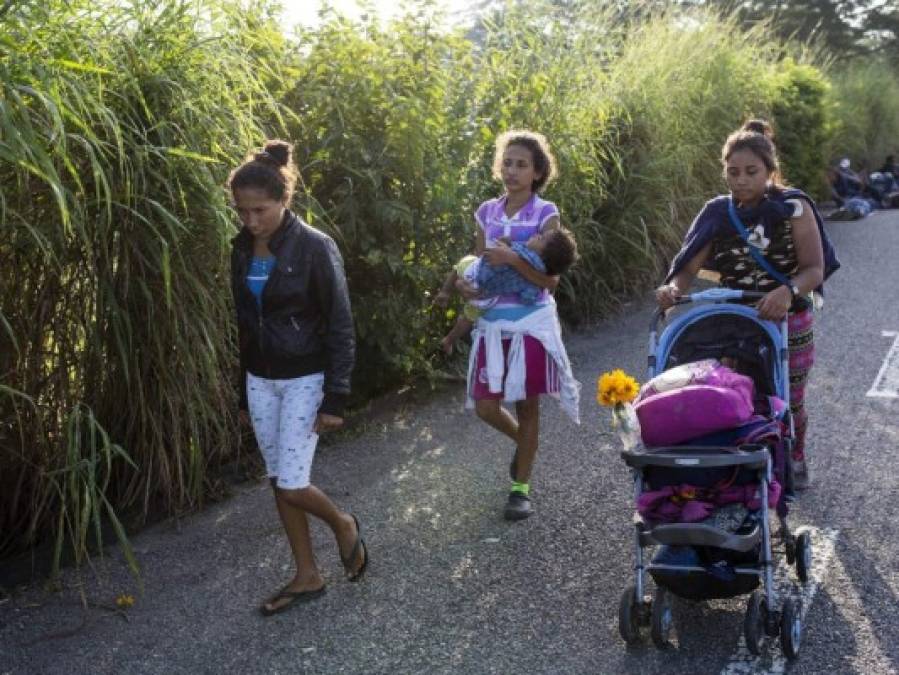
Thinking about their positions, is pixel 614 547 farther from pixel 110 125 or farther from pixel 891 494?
pixel 110 125

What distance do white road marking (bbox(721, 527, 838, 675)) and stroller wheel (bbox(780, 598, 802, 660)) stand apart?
0.07 meters

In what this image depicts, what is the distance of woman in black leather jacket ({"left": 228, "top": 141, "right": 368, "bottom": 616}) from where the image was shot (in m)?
4.57

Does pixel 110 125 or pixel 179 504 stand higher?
pixel 110 125

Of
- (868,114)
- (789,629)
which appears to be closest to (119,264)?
(789,629)

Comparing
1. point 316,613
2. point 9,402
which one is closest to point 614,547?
point 316,613

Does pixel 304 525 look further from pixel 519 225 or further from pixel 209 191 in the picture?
pixel 519 225

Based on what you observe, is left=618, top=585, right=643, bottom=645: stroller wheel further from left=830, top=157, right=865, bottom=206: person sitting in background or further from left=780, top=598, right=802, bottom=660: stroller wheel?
left=830, top=157, right=865, bottom=206: person sitting in background

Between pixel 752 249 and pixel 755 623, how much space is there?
190cm

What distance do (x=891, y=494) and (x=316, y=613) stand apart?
9.75ft

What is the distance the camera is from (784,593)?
4.65 m

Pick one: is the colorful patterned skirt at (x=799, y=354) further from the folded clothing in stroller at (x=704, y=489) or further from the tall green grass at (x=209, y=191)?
the tall green grass at (x=209, y=191)

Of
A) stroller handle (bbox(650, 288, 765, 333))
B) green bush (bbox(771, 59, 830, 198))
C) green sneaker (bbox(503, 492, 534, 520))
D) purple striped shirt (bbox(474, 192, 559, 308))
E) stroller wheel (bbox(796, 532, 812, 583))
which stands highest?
purple striped shirt (bbox(474, 192, 559, 308))

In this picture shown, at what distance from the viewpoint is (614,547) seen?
5.27 meters

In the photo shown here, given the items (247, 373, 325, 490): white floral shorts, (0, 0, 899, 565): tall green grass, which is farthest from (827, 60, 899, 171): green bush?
(247, 373, 325, 490): white floral shorts
